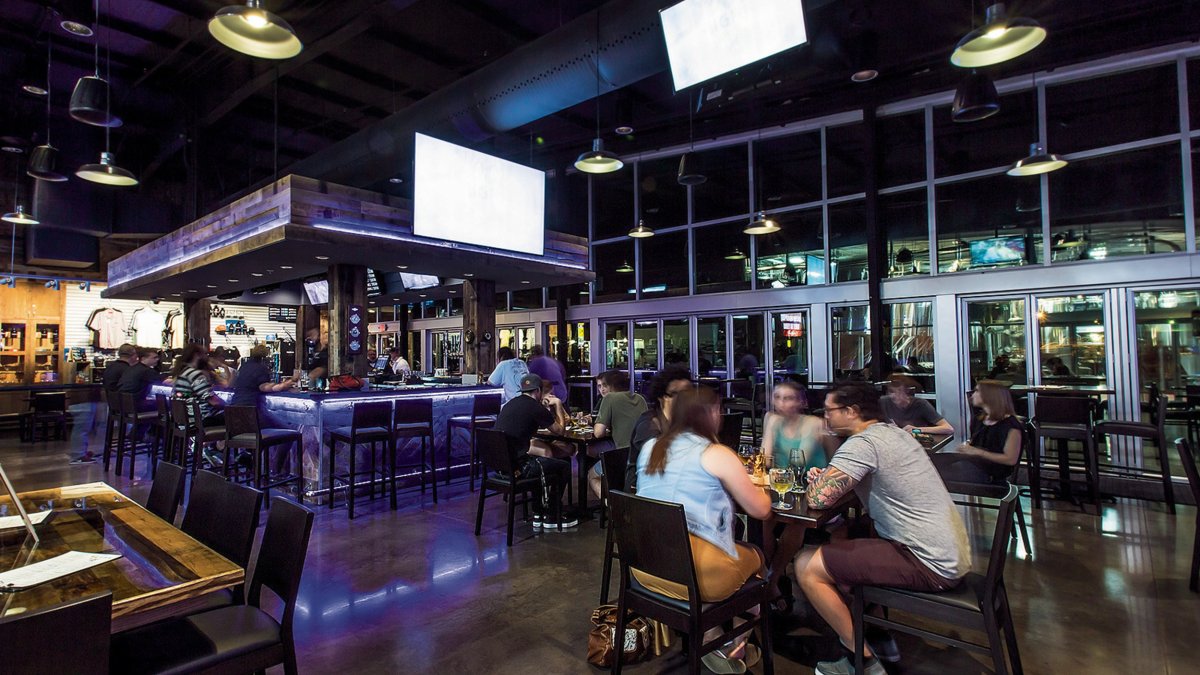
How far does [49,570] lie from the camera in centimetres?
170

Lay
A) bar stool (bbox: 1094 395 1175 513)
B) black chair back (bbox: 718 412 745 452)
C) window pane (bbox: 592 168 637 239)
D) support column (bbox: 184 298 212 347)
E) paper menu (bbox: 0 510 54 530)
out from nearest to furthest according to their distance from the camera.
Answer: paper menu (bbox: 0 510 54 530)
black chair back (bbox: 718 412 745 452)
bar stool (bbox: 1094 395 1175 513)
window pane (bbox: 592 168 637 239)
support column (bbox: 184 298 212 347)

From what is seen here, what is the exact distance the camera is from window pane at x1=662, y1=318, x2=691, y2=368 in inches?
429

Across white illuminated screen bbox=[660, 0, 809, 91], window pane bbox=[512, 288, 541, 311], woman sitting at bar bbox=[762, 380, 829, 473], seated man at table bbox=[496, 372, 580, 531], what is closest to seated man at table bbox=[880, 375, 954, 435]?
woman sitting at bar bbox=[762, 380, 829, 473]

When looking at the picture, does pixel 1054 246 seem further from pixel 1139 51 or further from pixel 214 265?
pixel 214 265

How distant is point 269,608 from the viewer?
133 inches

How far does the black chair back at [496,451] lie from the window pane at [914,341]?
20.6 ft

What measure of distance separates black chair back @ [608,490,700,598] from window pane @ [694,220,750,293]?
323 inches

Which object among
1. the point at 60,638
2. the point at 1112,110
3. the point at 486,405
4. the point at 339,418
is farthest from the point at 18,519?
the point at 1112,110

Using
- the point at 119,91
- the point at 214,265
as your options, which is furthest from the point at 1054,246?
the point at 119,91

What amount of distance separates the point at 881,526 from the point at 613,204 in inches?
409

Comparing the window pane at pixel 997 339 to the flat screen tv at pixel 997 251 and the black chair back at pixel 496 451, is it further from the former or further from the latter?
the black chair back at pixel 496 451

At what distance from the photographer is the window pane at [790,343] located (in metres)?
9.44

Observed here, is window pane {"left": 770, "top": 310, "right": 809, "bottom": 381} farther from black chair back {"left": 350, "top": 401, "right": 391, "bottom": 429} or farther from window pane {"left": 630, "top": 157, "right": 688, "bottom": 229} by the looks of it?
black chair back {"left": 350, "top": 401, "right": 391, "bottom": 429}

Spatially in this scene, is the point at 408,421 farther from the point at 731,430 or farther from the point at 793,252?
the point at 793,252
